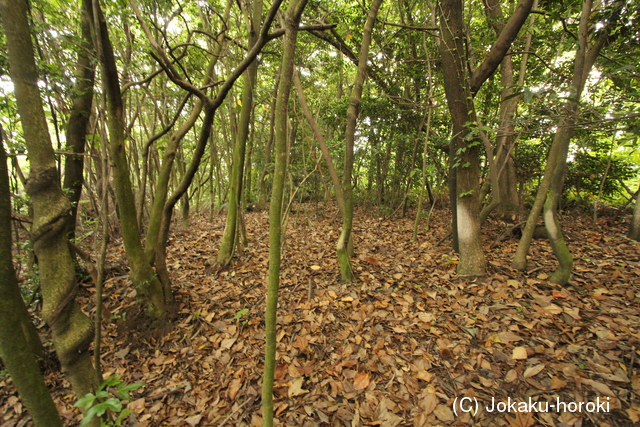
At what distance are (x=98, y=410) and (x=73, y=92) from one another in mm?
3339

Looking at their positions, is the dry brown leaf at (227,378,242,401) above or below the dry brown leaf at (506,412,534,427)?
below

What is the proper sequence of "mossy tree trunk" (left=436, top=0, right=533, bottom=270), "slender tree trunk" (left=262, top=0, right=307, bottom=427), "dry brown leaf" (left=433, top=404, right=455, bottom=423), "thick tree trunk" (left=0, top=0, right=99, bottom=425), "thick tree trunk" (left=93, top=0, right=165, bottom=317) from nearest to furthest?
"thick tree trunk" (left=0, top=0, right=99, bottom=425), "slender tree trunk" (left=262, top=0, right=307, bottom=427), "thick tree trunk" (left=93, top=0, right=165, bottom=317), "dry brown leaf" (left=433, top=404, right=455, bottom=423), "mossy tree trunk" (left=436, top=0, right=533, bottom=270)

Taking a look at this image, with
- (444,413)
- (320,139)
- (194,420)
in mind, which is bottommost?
(194,420)

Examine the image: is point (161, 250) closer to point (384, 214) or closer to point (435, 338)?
point (435, 338)

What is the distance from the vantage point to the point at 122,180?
258 cm

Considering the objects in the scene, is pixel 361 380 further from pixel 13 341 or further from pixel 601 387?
pixel 13 341

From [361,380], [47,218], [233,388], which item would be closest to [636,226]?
[361,380]

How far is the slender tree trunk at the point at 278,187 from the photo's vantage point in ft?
4.90

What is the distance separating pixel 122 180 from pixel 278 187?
6.52 feet

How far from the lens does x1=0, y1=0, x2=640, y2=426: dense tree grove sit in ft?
5.07

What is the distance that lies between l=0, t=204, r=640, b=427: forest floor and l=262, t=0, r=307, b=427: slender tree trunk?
1.13m

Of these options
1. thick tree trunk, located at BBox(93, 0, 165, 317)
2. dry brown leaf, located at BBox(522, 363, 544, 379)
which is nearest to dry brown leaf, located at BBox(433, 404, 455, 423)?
dry brown leaf, located at BBox(522, 363, 544, 379)

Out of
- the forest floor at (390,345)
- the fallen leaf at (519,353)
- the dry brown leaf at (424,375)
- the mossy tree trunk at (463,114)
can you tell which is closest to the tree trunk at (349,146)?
the forest floor at (390,345)

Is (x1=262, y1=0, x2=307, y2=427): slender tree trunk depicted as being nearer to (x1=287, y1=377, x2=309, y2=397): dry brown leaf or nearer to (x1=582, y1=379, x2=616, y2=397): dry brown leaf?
(x1=287, y1=377, x2=309, y2=397): dry brown leaf
